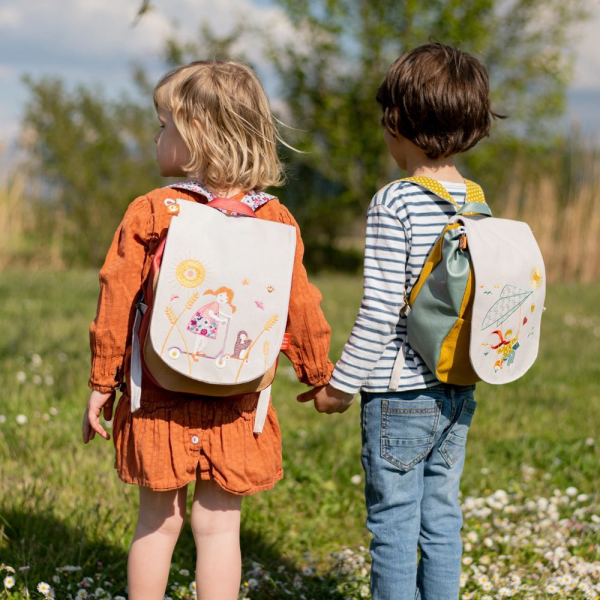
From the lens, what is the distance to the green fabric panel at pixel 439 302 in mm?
2061

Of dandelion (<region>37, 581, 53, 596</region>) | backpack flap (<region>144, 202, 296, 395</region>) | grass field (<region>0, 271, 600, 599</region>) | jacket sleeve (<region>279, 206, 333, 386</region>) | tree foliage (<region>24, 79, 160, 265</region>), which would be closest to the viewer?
backpack flap (<region>144, 202, 296, 395</region>)

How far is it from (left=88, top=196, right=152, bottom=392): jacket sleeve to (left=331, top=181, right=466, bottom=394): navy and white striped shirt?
0.60 metres

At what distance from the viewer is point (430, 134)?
86.5 inches

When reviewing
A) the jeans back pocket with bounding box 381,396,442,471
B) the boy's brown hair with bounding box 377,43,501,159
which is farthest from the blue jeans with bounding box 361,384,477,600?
the boy's brown hair with bounding box 377,43,501,159

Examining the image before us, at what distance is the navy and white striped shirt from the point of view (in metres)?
2.15

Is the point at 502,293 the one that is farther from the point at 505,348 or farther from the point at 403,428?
the point at 403,428

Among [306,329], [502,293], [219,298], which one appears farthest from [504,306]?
[219,298]

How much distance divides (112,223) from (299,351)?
15456 mm

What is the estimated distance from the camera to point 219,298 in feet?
6.46

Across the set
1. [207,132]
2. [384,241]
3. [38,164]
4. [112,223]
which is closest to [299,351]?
[384,241]

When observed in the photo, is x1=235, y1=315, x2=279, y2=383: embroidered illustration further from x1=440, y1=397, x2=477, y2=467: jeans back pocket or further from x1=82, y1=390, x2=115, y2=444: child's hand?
x1=440, y1=397, x2=477, y2=467: jeans back pocket

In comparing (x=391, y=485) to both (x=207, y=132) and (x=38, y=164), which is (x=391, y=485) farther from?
(x=38, y=164)

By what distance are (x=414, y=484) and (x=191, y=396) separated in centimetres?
68

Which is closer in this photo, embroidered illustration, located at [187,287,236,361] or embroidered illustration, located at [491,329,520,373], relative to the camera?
embroidered illustration, located at [187,287,236,361]
